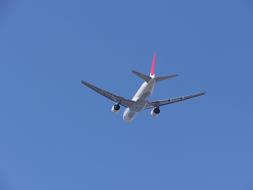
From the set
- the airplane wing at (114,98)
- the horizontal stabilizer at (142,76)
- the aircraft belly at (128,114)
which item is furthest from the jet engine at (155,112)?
the horizontal stabilizer at (142,76)

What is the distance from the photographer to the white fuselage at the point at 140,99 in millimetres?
92012

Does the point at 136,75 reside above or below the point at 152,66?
below

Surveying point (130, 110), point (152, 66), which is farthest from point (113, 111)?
point (152, 66)

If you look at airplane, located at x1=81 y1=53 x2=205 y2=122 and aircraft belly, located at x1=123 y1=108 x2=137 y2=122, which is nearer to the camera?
airplane, located at x1=81 y1=53 x2=205 y2=122

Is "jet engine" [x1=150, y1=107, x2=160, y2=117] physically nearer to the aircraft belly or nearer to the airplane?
the airplane

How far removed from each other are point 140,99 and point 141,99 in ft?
0.53

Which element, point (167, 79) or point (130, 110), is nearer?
point (167, 79)

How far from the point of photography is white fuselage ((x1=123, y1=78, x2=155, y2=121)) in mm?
92012

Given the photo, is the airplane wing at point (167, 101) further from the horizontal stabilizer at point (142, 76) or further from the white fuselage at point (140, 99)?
the horizontal stabilizer at point (142, 76)

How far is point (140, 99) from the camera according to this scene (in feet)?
308

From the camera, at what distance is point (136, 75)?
89.2m

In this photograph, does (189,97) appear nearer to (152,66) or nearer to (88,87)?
(152,66)

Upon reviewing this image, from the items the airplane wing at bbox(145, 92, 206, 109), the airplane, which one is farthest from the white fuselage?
the airplane wing at bbox(145, 92, 206, 109)

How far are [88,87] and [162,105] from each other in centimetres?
1313
